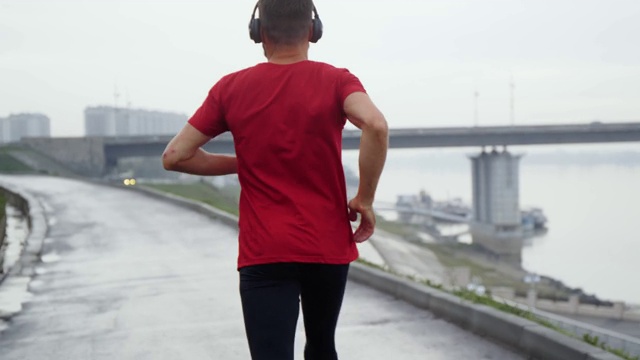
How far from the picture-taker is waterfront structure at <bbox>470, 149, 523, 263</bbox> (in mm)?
72875

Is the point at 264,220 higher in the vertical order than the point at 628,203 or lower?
higher

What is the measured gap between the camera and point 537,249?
7856 cm

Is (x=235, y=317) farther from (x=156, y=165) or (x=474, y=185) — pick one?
(x=156, y=165)

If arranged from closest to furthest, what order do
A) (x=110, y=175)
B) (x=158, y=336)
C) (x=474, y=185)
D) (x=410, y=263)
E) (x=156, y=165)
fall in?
(x=158, y=336) < (x=410, y=263) < (x=110, y=175) < (x=474, y=185) < (x=156, y=165)

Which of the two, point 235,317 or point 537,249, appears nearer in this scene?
point 235,317

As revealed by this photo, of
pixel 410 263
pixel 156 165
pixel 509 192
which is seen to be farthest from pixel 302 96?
pixel 156 165

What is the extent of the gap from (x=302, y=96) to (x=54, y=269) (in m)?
8.86

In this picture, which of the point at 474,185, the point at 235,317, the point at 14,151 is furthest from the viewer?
the point at 474,185

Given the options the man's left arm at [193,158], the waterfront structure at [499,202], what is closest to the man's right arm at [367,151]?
the man's left arm at [193,158]

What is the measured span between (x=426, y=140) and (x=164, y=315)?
55.6m

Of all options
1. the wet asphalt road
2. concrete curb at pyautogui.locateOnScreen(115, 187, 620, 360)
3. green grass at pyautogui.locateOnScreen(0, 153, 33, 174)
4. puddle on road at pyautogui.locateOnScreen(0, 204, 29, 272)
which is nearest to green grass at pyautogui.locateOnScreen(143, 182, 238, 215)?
puddle on road at pyautogui.locateOnScreen(0, 204, 29, 272)

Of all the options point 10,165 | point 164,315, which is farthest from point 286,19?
point 10,165

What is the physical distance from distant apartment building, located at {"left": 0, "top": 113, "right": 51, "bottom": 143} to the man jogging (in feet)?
448

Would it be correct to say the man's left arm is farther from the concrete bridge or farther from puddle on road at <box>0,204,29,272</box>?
the concrete bridge
